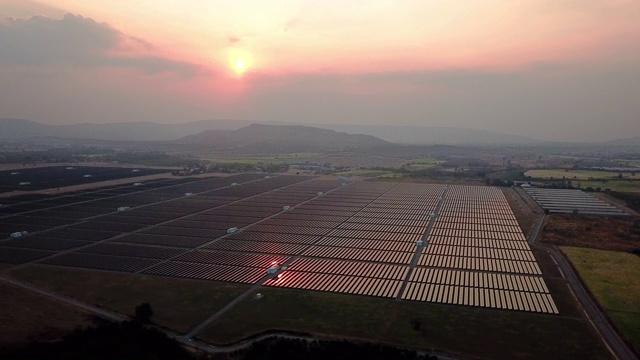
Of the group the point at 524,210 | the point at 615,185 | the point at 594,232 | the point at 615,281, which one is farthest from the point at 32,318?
the point at 615,185

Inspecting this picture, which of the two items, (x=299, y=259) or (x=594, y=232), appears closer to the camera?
(x=299, y=259)

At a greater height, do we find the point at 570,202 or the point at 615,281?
the point at 570,202

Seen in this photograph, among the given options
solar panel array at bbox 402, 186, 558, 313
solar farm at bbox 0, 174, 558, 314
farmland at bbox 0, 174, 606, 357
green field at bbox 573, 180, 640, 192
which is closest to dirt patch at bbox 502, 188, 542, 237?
solar panel array at bbox 402, 186, 558, 313

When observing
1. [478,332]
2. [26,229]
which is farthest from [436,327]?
[26,229]

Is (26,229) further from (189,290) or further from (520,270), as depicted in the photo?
(520,270)

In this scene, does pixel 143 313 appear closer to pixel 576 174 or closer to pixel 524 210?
pixel 524 210

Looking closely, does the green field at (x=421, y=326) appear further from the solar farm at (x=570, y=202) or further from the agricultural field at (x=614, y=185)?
the agricultural field at (x=614, y=185)

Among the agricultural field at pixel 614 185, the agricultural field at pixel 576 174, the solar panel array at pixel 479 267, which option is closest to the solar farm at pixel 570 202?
the agricultural field at pixel 614 185
